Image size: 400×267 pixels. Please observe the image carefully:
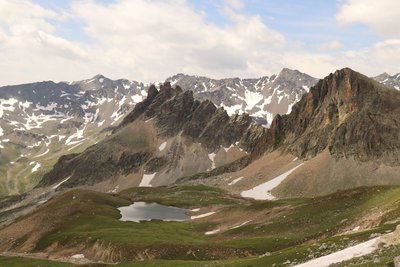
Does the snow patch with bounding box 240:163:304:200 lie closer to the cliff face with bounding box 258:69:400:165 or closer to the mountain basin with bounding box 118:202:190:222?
the cliff face with bounding box 258:69:400:165

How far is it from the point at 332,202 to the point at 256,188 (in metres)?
→ 100

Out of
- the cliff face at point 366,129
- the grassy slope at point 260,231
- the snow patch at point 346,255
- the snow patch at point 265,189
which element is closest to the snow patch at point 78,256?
the grassy slope at point 260,231

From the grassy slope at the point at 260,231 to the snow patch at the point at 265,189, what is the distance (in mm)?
61163

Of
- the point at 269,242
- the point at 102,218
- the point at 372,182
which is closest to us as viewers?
the point at 269,242

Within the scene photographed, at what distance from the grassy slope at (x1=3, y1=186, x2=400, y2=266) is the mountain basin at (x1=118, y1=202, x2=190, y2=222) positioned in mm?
5913

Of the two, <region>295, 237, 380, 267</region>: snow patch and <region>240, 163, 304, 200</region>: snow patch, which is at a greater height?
<region>295, 237, 380, 267</region>: snow patch

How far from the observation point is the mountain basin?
4845 inches

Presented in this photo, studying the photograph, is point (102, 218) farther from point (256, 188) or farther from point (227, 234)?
point (256, 188)

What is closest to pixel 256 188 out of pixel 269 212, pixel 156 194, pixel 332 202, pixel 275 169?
pixel 275 169

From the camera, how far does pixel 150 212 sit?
446ft

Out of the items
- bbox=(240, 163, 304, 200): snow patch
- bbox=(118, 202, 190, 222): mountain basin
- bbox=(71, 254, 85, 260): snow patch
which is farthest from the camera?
bbox=(240, 163, 304, 200): snow patch

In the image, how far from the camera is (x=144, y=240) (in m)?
78.8

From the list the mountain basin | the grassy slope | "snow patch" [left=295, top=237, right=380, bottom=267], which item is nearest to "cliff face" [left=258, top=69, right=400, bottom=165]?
the mountain basin

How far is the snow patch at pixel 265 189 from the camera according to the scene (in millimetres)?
171250
